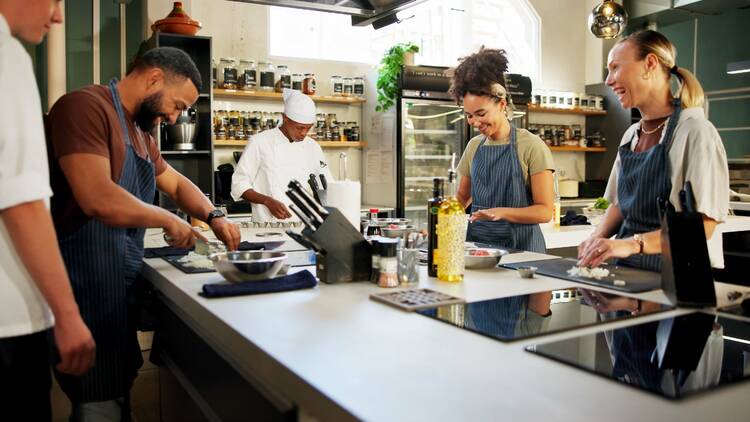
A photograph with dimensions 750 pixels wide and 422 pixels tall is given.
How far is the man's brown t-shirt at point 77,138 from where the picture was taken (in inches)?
71.7

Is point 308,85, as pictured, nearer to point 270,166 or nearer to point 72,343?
point 270,166

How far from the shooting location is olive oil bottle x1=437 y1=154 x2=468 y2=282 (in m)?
1.82

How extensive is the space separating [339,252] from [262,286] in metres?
0.25

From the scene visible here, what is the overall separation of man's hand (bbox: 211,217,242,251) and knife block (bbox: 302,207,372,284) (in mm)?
460

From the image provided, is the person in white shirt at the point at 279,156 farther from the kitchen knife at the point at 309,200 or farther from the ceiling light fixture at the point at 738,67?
the ceiling light fixture at the point at 738,67

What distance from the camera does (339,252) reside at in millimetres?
1819

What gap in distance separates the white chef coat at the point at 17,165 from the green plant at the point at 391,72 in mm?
4617

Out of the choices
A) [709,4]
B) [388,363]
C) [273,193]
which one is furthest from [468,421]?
[709,4]

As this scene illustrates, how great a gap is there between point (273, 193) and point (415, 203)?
6.85ft

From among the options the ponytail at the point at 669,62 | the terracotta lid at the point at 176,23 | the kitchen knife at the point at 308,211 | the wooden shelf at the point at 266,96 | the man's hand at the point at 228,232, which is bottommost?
the man's hand at the point at 228,232

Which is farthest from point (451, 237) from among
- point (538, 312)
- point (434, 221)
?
point (538, 312)

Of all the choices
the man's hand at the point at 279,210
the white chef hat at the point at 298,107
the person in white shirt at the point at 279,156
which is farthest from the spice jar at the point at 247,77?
the man's hand at the point at 279,210

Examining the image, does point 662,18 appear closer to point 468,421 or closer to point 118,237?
point 118,237

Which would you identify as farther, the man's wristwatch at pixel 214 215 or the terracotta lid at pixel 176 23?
the terracotta lid at pixel 176 23
